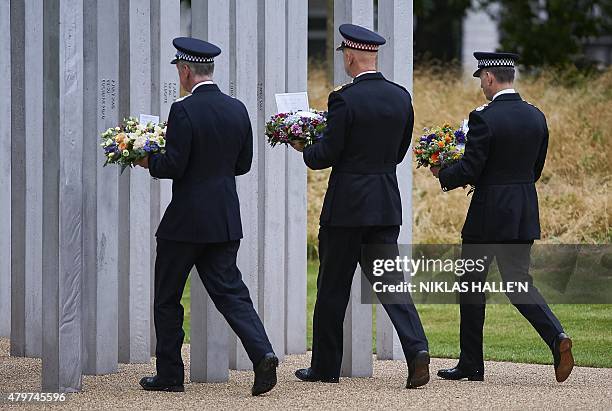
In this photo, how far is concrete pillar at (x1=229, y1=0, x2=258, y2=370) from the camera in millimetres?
8602

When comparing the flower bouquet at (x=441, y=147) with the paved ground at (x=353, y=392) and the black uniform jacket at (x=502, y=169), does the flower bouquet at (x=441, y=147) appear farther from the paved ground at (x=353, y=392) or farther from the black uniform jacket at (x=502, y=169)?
the paved ground at (x=353, y=392)

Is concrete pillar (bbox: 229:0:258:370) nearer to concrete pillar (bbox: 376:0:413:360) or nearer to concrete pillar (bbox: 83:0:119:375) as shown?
concrete pillar (bbox: 83:0:119:375)

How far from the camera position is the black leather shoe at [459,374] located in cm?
851

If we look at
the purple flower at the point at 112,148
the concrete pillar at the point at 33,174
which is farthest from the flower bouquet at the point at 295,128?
the concrete pillar at the point at 33,174

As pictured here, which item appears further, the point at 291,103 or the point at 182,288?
the point at 291,103

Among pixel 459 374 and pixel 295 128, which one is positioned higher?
pixel 295 128

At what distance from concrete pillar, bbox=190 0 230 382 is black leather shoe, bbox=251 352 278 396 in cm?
68

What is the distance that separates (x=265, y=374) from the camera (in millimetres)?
7613

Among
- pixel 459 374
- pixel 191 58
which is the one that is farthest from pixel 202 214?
pixel 459 374

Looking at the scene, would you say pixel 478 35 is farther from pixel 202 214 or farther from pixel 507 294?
pixel 202 214

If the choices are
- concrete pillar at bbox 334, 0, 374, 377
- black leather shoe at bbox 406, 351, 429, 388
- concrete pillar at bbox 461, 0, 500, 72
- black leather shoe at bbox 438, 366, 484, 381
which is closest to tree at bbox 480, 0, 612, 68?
concrete pillar at bbox 461, 0, 500, 72

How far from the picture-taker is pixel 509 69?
838cm

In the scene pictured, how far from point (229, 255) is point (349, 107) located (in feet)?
3.51

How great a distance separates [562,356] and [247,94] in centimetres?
249
